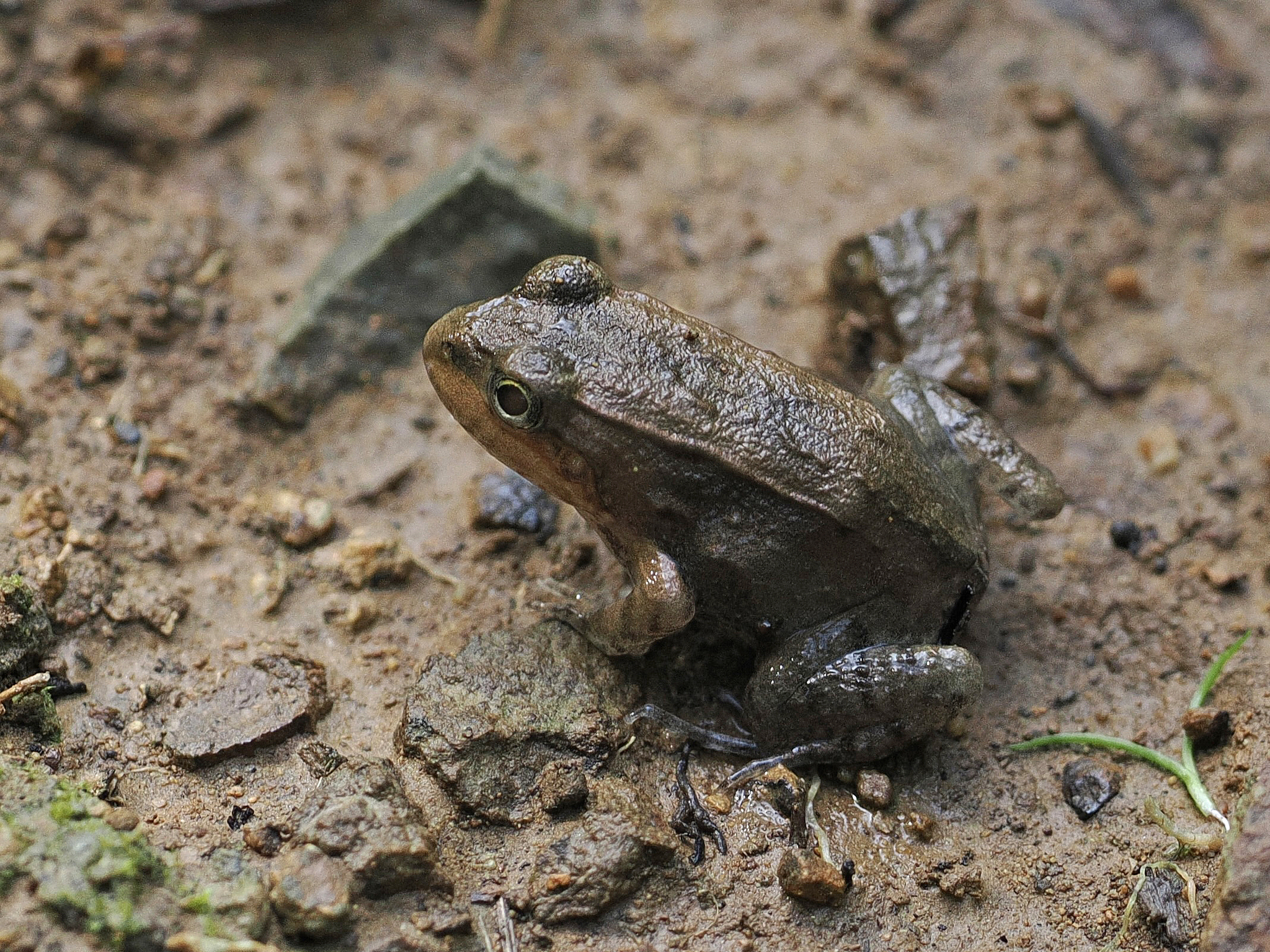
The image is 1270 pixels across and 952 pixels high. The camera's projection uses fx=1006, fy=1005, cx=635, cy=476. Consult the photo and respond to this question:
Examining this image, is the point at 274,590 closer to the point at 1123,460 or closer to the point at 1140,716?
the point at 1140,716

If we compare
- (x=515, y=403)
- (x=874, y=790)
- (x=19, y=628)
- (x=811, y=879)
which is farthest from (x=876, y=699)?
(x=19, y=628)

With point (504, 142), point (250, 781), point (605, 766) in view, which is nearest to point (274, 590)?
point (250, 781)

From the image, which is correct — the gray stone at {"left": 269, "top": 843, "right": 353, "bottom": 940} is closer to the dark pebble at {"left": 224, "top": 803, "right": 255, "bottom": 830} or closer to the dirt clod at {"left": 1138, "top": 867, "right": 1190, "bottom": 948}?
the dark pebble at {"left": 224, "top": 803, "right": 255, "bottom": 830}

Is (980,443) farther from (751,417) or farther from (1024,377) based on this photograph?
(751,417)

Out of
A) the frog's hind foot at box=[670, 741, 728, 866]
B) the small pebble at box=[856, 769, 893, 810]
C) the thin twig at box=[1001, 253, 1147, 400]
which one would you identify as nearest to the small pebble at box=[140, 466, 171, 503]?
the frog's hind foot at box=[670, 741, 728, 866]

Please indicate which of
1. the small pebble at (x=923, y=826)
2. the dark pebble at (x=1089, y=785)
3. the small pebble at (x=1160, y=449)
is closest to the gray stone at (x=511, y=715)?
the small pebble at (x=923, y=826)
